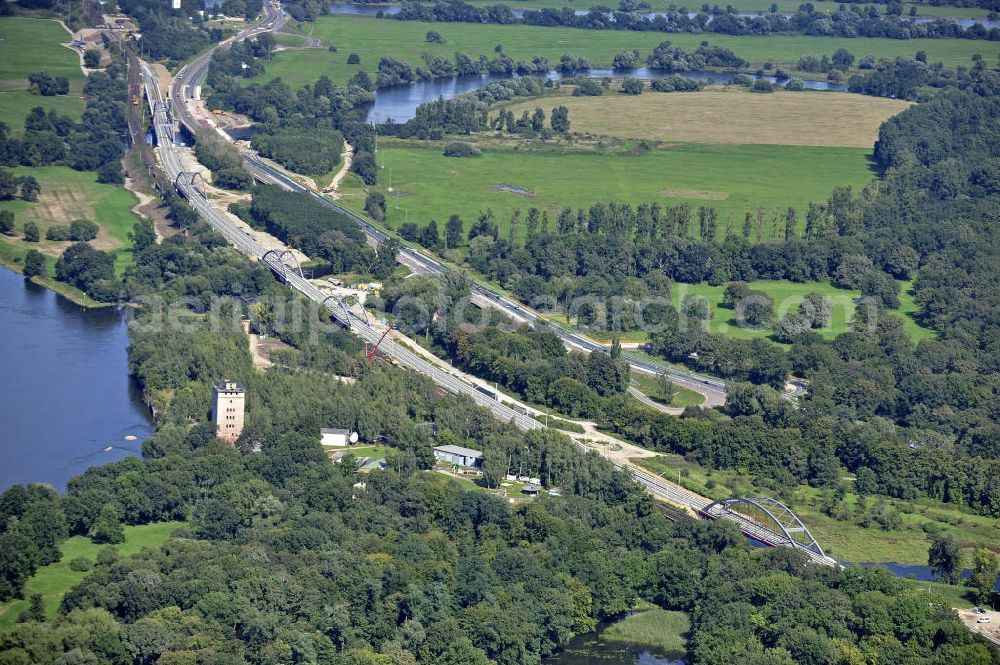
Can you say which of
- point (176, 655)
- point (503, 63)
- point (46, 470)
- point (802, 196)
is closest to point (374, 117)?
point (503, 63)

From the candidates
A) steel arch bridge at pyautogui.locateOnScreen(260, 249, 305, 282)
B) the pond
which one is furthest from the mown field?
the pond

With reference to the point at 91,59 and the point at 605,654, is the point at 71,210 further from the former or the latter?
the point at 605,654

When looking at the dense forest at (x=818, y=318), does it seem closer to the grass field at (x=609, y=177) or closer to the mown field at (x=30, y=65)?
the grass field at (x=609, y=177)

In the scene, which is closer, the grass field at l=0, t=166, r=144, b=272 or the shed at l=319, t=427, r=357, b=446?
the shed at l=319, t=427, r=357, b=446

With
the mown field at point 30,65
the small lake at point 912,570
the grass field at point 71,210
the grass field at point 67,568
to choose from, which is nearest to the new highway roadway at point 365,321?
the small lake at point 912,570

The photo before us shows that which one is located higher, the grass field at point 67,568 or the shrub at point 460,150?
the shrub at point 460,150

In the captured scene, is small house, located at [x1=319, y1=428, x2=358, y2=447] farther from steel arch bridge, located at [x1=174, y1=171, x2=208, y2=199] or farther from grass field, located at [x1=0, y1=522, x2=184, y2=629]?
steel arch bridge, located at [x1=174, y1=171, x2=208, y2=199]

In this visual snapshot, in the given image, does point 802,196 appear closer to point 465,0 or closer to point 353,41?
point 353,41

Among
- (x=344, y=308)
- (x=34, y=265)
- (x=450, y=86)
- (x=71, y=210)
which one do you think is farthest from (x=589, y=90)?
(x=34, y=265)
